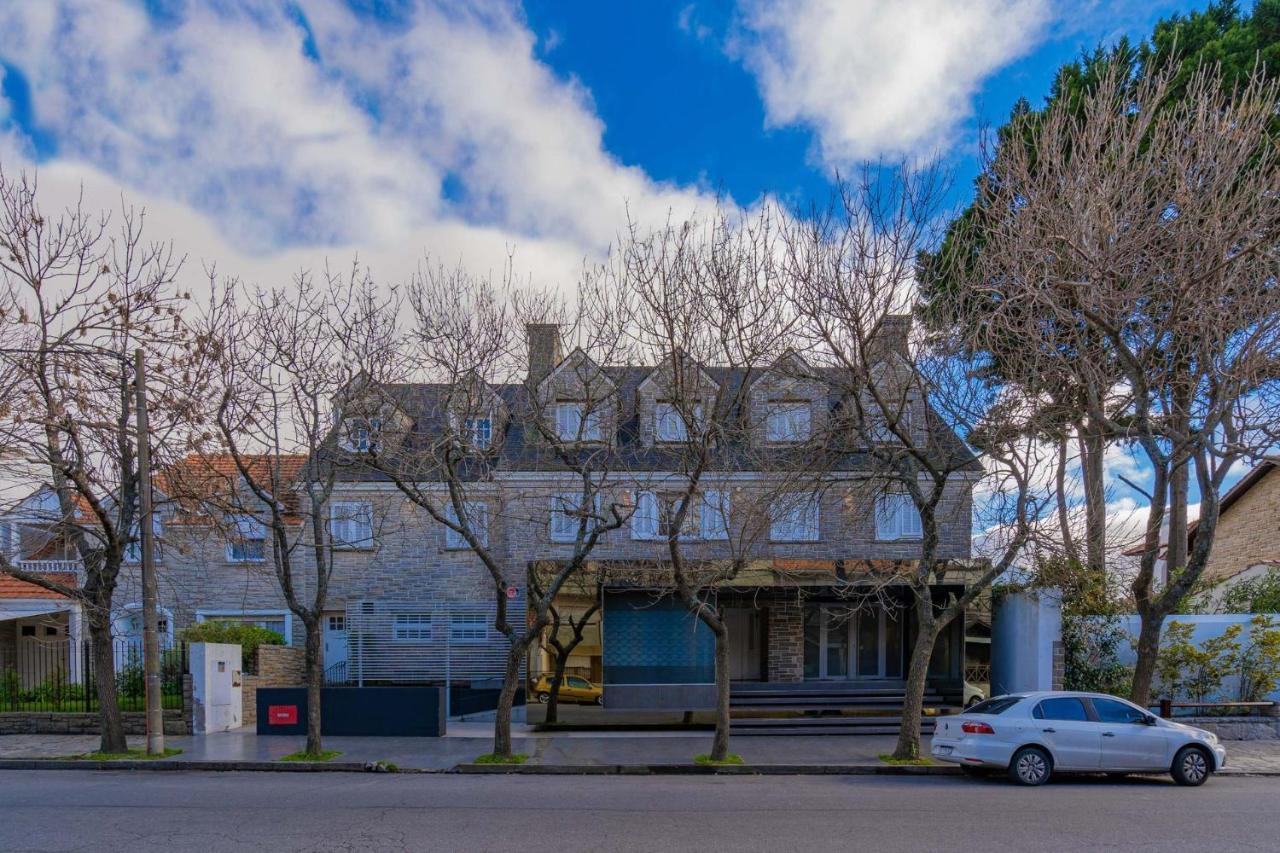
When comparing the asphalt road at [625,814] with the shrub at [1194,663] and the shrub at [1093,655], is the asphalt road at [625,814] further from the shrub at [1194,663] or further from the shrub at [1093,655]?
the shrub at [1093,655]

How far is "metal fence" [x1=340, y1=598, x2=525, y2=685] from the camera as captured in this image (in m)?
24.2

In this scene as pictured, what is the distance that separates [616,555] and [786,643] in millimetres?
4707

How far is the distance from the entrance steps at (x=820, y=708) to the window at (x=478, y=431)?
765 centimetres

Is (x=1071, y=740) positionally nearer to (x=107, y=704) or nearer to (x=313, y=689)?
(x=313, y=689)

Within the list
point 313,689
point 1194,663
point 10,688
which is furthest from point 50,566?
point 1194,663

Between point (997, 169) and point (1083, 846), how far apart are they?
10.3m

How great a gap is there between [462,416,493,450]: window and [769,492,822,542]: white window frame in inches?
211

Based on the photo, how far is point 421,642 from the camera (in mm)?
24328

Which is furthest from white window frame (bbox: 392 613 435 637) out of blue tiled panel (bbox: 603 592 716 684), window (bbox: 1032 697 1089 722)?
window (bbox: 1032 697 1089 722)

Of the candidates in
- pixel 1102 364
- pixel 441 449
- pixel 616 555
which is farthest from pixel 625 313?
pixel 616 555

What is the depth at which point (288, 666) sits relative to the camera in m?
22.9

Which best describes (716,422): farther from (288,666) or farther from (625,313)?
(288,666)

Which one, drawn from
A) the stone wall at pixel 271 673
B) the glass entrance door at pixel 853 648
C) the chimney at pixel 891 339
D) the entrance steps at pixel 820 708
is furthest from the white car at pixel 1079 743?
the stone wall at pixel 271 673

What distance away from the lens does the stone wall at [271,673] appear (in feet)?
68.8
